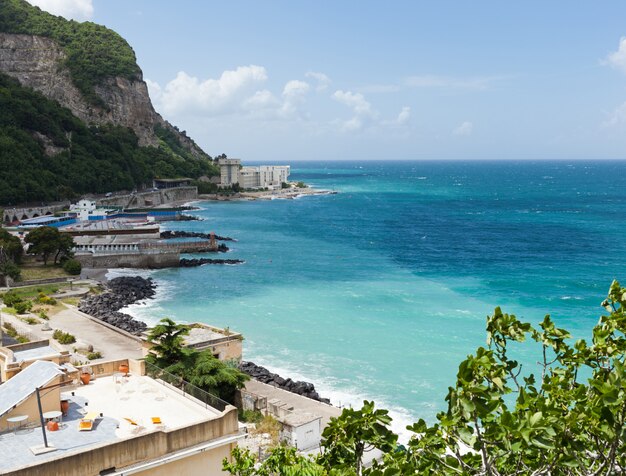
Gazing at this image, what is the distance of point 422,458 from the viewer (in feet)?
21.8

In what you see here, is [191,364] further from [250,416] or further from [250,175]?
[250,175]

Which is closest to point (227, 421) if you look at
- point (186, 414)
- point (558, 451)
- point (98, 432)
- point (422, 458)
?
point (186, 414)

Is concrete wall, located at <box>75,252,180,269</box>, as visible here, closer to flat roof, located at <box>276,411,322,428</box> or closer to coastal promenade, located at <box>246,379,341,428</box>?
coastal promenade, located at <box>246,379,341,428</box>

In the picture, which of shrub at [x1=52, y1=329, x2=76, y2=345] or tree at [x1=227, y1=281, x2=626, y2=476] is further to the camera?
shrub at [x1=52, y1=329, x2=76, y2=345]

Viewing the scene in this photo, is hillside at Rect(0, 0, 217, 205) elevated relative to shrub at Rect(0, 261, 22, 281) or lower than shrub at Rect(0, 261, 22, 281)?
elevated

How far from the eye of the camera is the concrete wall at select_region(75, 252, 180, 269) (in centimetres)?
6075

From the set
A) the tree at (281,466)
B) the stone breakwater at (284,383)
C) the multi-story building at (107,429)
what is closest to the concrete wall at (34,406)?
the multi-story building at (107,429)

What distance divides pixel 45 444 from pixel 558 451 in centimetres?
893

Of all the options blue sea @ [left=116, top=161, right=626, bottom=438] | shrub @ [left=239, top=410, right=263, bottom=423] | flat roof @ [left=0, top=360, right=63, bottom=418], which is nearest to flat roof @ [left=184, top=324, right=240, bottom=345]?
shrub @ [left=239, top=410, right=263, bottom=423]

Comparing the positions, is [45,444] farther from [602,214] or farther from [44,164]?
[602,214]

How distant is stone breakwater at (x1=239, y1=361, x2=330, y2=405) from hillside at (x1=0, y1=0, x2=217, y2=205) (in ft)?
211

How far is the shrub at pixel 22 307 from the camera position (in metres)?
36.9

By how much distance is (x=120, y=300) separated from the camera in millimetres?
45219

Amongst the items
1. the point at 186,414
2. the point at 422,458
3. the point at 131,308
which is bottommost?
the point at 131,308
